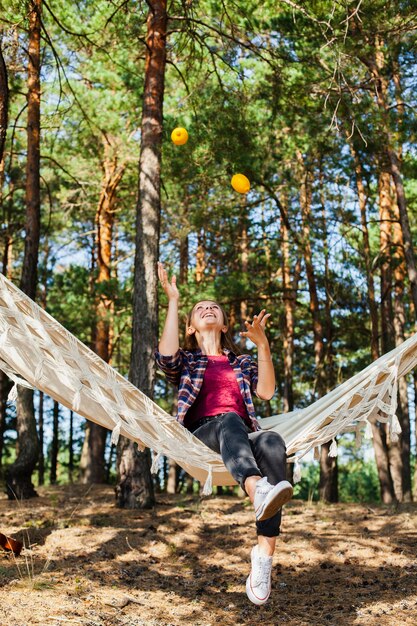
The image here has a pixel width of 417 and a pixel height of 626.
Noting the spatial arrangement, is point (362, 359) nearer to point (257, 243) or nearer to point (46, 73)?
point (257, 243)

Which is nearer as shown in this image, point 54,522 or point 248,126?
point 54,522

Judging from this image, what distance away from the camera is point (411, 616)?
8.98ft

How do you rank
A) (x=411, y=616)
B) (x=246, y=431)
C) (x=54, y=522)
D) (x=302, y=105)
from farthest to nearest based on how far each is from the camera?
(x=302, y=105) < (x=54, y=522) < (x=411, y=616) < (x=246, y=431)

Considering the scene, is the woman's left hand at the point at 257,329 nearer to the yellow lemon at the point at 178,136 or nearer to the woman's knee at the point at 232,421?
the woman's knee at the point at 232,421

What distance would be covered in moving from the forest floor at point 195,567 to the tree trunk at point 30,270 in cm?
30

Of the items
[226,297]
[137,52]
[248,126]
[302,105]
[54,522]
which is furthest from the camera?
[226,297]

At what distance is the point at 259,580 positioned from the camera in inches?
76.8

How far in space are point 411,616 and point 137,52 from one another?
20.4 feet

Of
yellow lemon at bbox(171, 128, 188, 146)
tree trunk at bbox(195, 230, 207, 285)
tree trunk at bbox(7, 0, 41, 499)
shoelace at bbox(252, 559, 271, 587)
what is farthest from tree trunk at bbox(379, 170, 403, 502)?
shoelace at bbox(252, 559, 271, 587)

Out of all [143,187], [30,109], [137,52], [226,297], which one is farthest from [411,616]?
[137,52]

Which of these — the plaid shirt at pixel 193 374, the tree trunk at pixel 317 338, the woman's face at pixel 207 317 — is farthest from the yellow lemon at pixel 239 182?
the tree trunk at pixel 317 338

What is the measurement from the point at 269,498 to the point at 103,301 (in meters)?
6.50

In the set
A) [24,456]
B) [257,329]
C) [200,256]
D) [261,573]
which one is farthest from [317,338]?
[261,573]

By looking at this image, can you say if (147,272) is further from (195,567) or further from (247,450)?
(247,450)
